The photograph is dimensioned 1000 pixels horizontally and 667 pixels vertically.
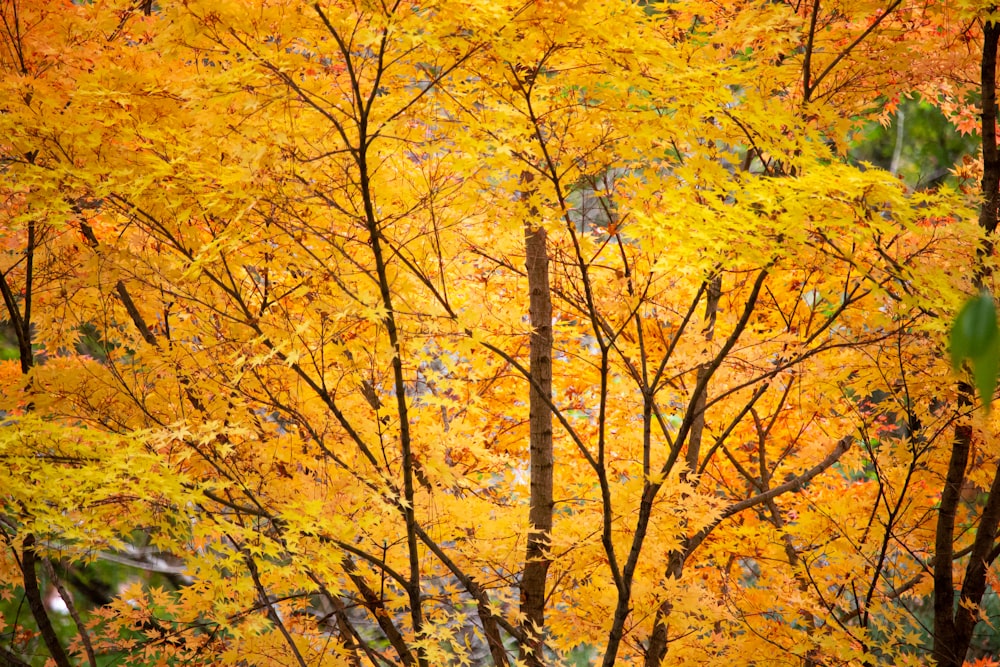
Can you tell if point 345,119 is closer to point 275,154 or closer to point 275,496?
point 275,154

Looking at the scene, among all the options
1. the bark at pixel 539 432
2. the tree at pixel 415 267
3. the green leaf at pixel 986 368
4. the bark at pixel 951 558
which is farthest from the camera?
the bark at pixel 539 432

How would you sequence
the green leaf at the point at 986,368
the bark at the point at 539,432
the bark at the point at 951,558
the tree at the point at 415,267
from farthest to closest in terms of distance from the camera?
1. the bark at the point at 539,432
2. the bark at the point at 951,558
3. the tree at the point at 415,267
4. the green leaf at the point at 986,368

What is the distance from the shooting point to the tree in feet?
10.4

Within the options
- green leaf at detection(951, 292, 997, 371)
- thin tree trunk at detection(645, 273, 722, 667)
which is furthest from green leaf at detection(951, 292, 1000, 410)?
thin tree trunk at detection(645, 273, 722, 667)

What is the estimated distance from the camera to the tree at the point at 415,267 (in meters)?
3.17

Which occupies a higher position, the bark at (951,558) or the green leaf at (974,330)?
the green leaf at (974,330)

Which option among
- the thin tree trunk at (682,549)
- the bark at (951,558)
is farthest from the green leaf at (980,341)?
the bark at (951,558)

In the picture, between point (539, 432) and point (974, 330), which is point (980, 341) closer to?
point (974, 330)

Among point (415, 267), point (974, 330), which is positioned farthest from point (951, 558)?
point (974, 330)

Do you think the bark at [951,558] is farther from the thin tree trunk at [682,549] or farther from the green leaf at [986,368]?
the green leaf at [986,368]

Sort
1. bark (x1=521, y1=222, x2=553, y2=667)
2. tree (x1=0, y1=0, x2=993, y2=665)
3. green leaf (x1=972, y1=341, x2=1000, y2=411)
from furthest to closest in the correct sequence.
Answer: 1. bark (x1=521, y1=222, x2=553, y2=667)
2. tree (x1=0, y1=0, x2=993, y2=665)
3. green leaf (x1=972, y1=341, x2=1000, y2=411)

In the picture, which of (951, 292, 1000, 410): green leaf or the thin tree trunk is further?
the thin tree trunk

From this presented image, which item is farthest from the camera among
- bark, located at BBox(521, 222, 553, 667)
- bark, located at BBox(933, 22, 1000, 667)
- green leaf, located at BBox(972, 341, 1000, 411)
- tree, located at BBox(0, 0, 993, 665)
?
bark, located at BBox(521, 222, 553, 667)

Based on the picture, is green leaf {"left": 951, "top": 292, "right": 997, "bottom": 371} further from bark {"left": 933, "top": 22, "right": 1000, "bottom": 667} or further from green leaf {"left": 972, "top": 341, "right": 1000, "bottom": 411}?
bark {"left": 933, "top": 22, "right": 1000, "bottom": 667}
